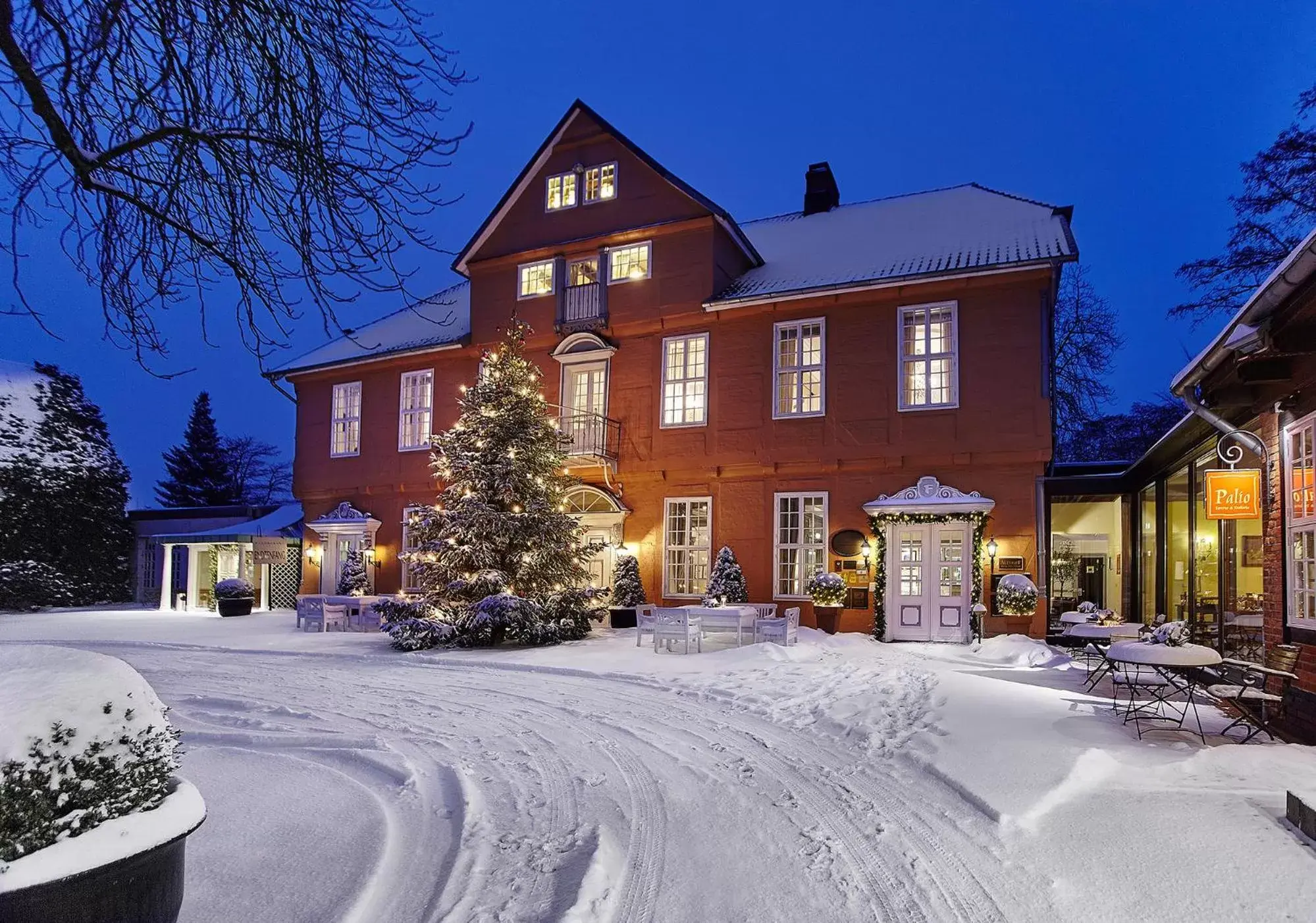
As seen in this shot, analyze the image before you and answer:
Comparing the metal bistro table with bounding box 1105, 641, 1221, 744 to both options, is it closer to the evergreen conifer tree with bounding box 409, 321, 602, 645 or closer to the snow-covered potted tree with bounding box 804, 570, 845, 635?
the snow-covered potted tree with bounding box 804, 570, 845, 635

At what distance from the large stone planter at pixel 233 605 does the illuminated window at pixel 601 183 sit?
1347cm

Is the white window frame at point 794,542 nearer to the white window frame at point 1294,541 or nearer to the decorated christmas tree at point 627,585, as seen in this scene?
the decorated christmas tree at point 627,585

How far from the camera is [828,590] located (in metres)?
14.9

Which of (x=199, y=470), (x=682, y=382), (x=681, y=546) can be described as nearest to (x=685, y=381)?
(x=682, y=382)

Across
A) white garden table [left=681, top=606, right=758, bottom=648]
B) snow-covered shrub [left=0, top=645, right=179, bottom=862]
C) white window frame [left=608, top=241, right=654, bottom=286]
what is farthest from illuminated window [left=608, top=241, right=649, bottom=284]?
snow-covered shrub [left=0, top=645, right=179, bottom=862]

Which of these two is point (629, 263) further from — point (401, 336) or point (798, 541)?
point (401, 336)

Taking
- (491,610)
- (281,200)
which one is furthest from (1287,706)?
(491,610)

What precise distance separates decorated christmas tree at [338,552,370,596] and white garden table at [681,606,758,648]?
9856mm

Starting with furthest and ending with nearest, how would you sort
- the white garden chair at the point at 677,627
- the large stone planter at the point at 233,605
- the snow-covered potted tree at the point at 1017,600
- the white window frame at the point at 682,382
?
the large stone planter at the point at 233,605 < the white window frame at the point at 682,382 < the snow-covered potted tree at the point at 1017,600 < the white garden chair at the point at 677,627

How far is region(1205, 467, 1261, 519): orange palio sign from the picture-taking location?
24.8 ft

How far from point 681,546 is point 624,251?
6446mm

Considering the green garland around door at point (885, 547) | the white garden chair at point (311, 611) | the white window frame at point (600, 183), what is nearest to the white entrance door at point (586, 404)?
the white window frame at point (600, 183)

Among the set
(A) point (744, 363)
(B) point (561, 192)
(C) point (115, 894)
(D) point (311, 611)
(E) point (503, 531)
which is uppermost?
(B) point (561, 192)

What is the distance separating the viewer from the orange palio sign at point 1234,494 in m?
7.55
